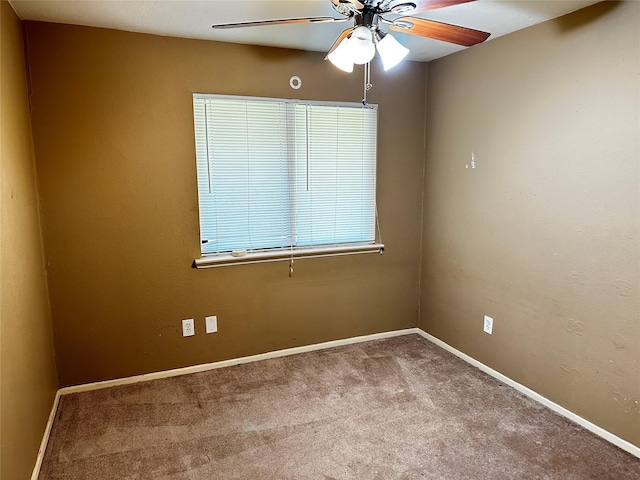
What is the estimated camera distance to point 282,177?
10.1ft

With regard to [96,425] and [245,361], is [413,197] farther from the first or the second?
[96,425]

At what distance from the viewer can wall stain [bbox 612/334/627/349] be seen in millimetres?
2176

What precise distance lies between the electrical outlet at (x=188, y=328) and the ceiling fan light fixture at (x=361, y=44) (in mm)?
2096

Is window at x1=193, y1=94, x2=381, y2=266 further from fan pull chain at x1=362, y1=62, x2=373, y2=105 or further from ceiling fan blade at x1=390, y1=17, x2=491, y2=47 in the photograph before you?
ceiling fan blade at x1=390, y1=17, x2=491, y2=47

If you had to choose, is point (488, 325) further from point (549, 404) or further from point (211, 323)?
point (211, 323)

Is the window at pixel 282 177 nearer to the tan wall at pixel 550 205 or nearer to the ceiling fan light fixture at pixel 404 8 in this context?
the tan wall at pixel 550 205

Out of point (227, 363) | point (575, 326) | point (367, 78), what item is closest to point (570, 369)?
point (575, 326)

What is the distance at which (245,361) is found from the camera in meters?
3.17

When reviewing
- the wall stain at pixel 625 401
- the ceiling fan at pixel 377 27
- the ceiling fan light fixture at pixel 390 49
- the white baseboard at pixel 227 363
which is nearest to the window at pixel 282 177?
the white baseboard at pixel 227 363

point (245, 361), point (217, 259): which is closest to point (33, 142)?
point (217, 259)

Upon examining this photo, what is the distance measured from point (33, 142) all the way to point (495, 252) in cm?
298

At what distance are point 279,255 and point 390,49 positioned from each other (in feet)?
5.66

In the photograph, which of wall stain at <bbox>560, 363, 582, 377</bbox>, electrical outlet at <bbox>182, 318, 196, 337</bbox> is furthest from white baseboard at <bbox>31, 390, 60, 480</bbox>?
wall stain at <bbox>560, 363, 582, 377</bbox>

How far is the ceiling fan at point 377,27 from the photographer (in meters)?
1.58
